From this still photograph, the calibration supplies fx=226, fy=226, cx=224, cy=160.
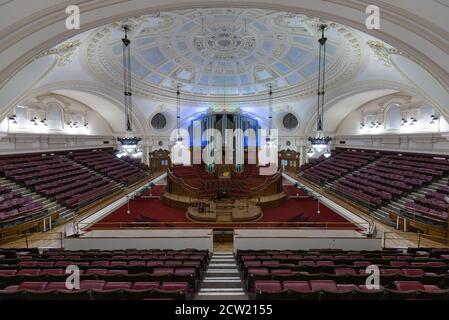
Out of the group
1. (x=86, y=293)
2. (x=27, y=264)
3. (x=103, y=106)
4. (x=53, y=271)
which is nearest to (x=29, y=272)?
(x=53, y=271)

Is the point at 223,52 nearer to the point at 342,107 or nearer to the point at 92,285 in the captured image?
the point at 342,107

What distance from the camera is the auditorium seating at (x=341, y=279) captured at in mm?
3105

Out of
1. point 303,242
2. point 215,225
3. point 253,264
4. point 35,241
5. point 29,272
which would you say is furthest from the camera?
point 215,225

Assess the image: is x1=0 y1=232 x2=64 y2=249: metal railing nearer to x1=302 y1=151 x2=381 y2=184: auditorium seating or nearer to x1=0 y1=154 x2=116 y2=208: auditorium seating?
x1=0 y1=154 x2=116 y2=208: auditorium seating

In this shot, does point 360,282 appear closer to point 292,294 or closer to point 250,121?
point 292,294

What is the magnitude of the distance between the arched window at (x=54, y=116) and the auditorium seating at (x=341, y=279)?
20.0m

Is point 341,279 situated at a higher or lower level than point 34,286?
lower

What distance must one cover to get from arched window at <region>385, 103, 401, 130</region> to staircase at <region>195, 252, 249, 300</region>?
18634 mm

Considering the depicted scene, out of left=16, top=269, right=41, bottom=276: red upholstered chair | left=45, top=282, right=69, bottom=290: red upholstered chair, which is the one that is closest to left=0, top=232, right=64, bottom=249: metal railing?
left=16, top=269, right=41, bottom=276: red upholstered chair

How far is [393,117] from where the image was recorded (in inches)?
725

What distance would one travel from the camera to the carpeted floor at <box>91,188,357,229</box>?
988 cm

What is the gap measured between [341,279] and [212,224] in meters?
6.66
